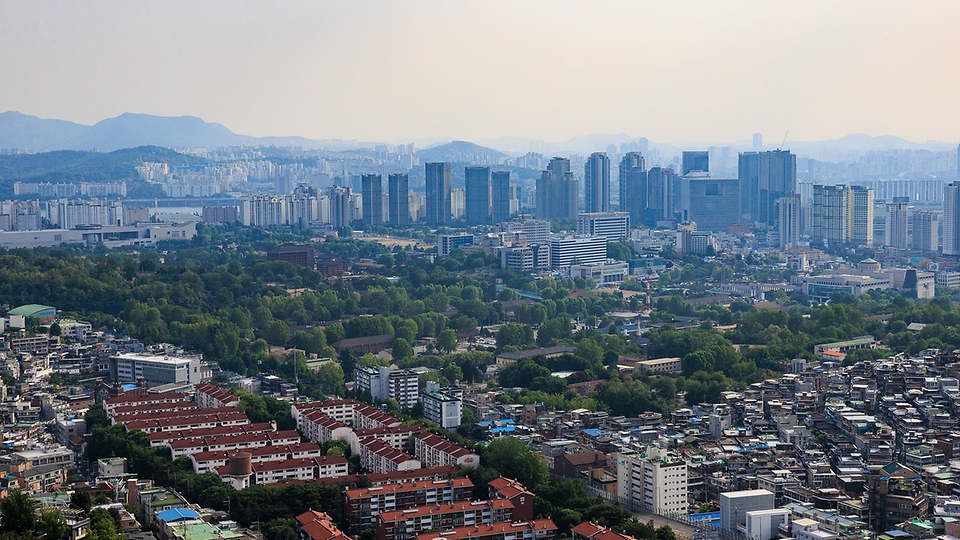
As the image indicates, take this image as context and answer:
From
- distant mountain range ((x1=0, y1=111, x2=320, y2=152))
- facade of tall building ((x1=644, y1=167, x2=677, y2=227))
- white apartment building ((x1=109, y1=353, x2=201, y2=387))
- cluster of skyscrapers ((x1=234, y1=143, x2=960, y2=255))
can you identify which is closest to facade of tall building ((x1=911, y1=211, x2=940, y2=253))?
cluster of skyscrapers ((x1=234, y1=143, x2=960, y2=255))

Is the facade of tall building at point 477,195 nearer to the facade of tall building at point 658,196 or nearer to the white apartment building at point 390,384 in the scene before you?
the facade of tall building at point 658,196

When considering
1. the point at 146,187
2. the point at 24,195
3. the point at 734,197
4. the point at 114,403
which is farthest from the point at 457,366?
the point at 146,187

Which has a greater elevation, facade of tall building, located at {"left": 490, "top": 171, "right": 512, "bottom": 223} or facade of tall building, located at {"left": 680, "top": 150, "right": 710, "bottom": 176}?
facade of tall building, located at {"left": 680, "top": 150, "right": 710, "bottom": 176}

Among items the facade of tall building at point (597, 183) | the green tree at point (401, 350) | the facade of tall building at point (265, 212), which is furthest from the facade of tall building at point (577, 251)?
the facade of tall building at point (265, 212)

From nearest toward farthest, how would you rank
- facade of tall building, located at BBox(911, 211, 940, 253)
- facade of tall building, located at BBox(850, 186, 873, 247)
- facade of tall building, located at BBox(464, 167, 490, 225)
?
1. facade of tall building, located at BBox(911, 211, 940, 253)
2. facade of tall building, located at BBox(850, 186, 873, 247)
3. facade of tall building, located at BBox(464, 167, 490, 225)

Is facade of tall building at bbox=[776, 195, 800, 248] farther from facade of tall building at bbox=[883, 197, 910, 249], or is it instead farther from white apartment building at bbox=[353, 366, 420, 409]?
white apartment building at bbox=[353, 366, 420, 409]

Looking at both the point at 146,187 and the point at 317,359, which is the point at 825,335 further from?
the point at 146,187
